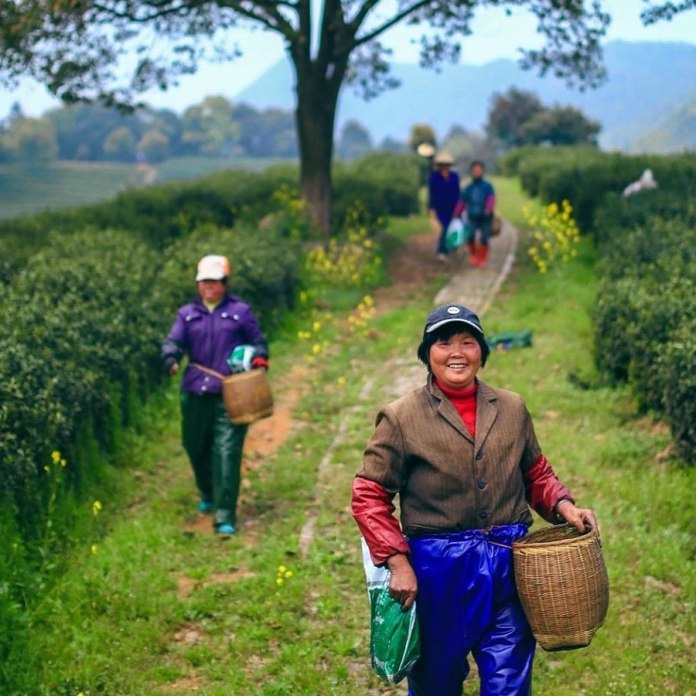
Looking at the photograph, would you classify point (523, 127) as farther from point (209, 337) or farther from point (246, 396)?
point (246, 396)

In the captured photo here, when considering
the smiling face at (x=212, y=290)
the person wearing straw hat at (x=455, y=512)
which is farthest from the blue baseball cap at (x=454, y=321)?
the smiling face at (x=212, y=290)

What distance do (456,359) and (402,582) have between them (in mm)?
866

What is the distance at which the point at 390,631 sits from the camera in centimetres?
371

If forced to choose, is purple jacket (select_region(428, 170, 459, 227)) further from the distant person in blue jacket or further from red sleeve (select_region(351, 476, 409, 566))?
red sleeve (select_region(351, 476, 409, 566))

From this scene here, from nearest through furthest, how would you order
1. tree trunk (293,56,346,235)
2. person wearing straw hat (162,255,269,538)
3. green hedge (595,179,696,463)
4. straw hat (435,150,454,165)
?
person wearing straw hat (162,255,269,538) → green hedge (595,179,696,463) → straw hat (435,150,454,165) → tree trunk (293,56,346,235)

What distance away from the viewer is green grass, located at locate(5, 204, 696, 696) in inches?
206

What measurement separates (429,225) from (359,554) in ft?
54.2

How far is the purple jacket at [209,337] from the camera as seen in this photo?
282 inches

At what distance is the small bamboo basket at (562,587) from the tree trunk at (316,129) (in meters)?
15.3

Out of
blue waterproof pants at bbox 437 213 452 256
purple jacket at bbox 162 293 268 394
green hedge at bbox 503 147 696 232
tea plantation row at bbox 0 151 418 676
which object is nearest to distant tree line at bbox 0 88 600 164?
tea plantation row at bbox 0 151 418 676

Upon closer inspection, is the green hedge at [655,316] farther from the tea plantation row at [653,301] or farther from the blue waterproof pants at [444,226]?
the blue waterproof pants at [444,226]

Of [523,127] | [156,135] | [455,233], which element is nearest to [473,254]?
[455,233]

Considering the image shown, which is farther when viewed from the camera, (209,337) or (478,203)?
(478,203)

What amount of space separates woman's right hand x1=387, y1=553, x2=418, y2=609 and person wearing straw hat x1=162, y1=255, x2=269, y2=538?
359cm
